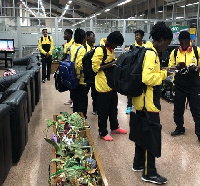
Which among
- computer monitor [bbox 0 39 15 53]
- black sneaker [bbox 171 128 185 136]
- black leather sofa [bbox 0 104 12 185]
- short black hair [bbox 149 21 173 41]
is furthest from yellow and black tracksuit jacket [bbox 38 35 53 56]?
short black hair [bbox 149 21 173 41]

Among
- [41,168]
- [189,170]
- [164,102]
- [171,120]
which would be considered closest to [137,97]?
[189,170]

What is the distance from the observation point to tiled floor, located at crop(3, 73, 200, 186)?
104 inches

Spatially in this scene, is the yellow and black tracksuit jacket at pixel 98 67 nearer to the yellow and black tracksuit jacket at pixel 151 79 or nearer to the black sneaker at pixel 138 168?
the yellow and black tracksuit jacket at pixel 151 79

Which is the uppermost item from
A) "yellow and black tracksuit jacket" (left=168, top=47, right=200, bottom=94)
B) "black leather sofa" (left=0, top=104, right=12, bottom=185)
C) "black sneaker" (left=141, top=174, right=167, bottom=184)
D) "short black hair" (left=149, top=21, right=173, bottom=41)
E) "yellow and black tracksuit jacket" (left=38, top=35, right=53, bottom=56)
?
"yellow and black tracksuit jacket" (left=38, top=35, right=53, bottom=56)

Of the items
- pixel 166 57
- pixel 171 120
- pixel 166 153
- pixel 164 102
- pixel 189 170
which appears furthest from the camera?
pixel 166 57

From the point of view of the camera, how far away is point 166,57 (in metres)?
6.25

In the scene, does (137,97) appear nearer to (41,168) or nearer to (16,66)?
(41,168)

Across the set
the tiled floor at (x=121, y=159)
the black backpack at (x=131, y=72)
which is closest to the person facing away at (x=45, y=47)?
the tiled floor at (x=121, y=159)

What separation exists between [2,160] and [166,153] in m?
1.91

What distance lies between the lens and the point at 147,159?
2.48m

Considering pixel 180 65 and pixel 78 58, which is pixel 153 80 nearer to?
pixel 180 65

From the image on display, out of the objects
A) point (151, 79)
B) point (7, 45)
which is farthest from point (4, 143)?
point (7, 45)

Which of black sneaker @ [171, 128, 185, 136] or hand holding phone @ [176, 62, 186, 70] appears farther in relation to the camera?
black sneaker @ [171, 128, 185, 136]

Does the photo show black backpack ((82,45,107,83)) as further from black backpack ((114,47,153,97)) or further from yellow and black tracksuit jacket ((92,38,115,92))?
black backpack ((114,47,153,97))
